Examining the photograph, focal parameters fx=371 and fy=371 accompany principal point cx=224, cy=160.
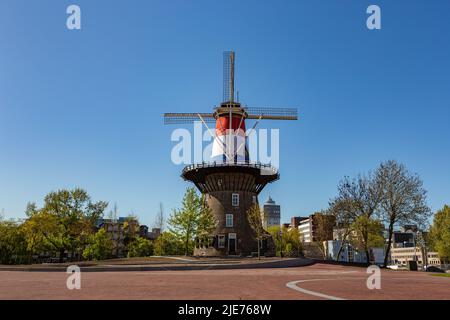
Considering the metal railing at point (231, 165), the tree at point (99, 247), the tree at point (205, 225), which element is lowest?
the tree at point (99, 247)

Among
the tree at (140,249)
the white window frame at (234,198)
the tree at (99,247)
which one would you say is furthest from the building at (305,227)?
the white window frame at (234,198)

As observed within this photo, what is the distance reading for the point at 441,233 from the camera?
5662 centimetres

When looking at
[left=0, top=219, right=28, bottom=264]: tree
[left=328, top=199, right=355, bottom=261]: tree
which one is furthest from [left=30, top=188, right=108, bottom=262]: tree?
[left=328, top=199, right=355, bottom=261]: tree

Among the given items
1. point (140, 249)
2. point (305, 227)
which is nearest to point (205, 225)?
point (140, 249)

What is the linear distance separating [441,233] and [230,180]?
112ft

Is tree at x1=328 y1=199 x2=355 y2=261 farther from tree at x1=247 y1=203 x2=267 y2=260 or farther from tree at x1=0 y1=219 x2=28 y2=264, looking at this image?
tree at x1=0 y1=219 x2=28 y2=264

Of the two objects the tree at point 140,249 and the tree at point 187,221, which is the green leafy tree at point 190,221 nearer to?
the tree at point 187,221

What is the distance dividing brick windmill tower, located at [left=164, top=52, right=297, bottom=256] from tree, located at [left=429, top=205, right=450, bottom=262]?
25.6m

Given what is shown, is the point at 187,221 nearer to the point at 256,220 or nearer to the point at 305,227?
the point at 256,220

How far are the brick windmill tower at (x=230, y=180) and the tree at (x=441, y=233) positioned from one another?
84.1ft

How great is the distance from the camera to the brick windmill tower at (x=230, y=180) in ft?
161

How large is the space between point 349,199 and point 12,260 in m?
45.8
